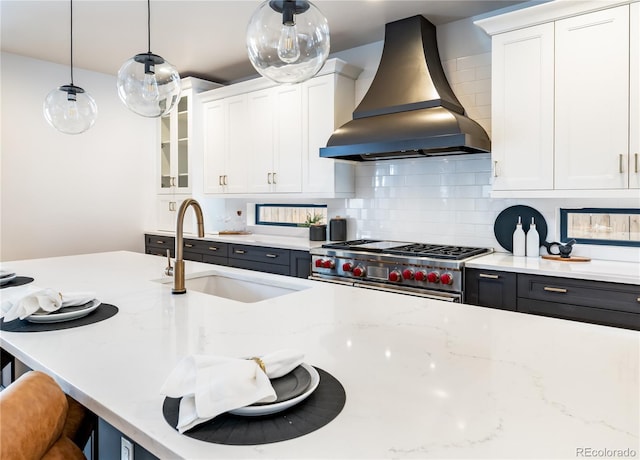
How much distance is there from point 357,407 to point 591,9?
2755 millimetres

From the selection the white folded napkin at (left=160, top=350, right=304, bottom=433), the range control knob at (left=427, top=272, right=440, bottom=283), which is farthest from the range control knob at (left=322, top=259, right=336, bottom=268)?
the white folded napkin at (left=160, top=350, right=304, bottom=433)

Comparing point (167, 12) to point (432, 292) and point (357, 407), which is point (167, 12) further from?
point (357, 407)

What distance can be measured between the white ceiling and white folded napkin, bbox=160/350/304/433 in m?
2.90

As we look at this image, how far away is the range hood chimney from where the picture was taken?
284 centimetres

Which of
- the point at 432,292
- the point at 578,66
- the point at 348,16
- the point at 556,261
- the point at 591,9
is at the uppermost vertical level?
the point at 348,16

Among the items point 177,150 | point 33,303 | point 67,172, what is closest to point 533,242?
point 33,303

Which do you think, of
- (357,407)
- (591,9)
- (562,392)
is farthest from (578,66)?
(357,407)

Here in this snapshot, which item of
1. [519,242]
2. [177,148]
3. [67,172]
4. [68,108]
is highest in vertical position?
[177,148]

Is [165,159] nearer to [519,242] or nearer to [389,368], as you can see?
[519,242]

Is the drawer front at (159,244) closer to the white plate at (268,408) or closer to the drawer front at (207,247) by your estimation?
the drawer front at (207,247)

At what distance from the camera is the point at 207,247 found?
175 inches

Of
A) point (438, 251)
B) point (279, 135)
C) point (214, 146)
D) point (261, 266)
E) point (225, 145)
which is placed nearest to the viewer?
point (438, 251)

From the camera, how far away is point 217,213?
5027 mm

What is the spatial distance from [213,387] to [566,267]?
2378mm
